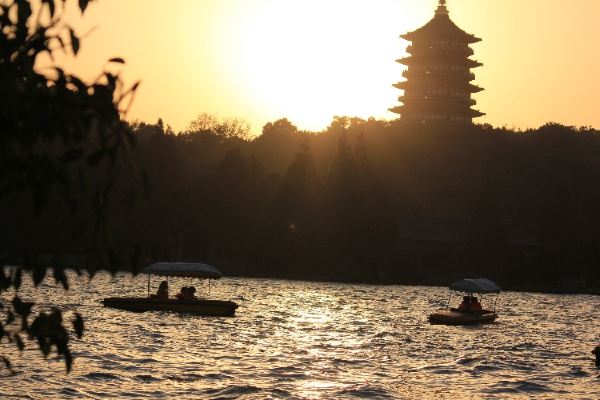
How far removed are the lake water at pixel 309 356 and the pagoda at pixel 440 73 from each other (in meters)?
71.2

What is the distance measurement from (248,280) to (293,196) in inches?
385

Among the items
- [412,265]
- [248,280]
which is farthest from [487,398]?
[412,265]

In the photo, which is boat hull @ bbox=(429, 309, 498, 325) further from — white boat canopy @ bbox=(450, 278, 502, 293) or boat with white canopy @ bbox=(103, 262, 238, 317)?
boat with white canopy @ bbox=(103, 262, 238, 317)

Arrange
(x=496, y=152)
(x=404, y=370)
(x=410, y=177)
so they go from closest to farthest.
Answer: (x=404, y=370) < (x=410, y=177) < (x=496, y=152)

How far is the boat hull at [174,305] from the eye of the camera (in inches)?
1768

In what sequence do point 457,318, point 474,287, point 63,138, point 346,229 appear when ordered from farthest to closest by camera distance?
point 346,229 → point 474,287 → point 457,318 → point 63,138

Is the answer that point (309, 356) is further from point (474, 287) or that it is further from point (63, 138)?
point (63, 138)

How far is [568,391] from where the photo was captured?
28.2 meters

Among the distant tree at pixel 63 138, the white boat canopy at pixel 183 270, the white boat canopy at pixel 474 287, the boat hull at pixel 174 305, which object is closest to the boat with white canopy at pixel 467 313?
the white boat canopy at pixel 474 287

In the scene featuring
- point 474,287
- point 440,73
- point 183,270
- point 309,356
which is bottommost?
point 309,356

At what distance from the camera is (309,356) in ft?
112

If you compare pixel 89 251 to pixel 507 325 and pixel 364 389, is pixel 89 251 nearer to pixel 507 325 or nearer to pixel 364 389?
pixel 364 389

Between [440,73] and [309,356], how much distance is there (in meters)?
98.5

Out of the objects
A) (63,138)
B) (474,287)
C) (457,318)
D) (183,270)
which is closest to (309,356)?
(457,318)
